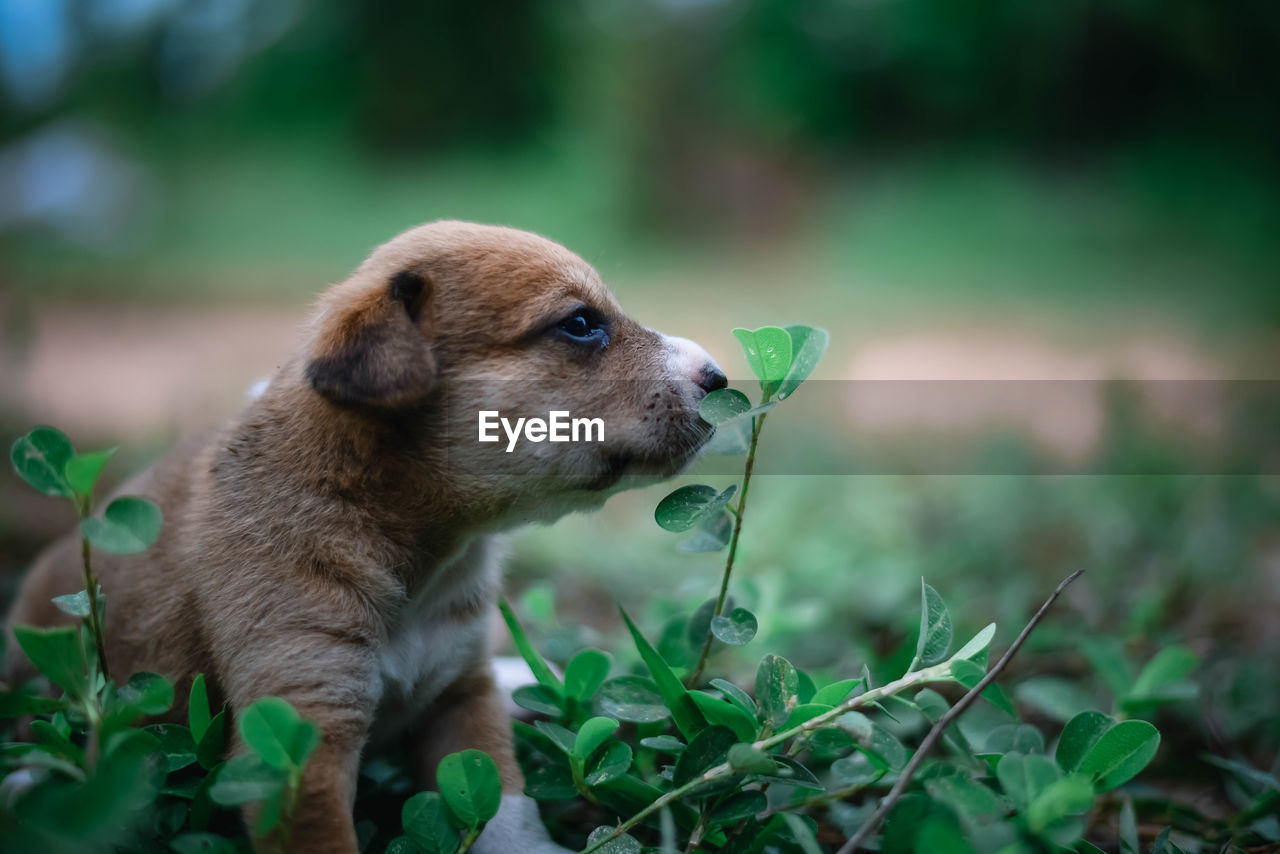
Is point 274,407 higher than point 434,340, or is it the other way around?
point 434,340

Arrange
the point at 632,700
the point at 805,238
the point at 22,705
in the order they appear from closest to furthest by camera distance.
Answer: the point at 22,705
the point at 632,700
the point at 805,238

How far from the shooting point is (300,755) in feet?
4.41

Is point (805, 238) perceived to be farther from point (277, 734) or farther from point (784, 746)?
point (277, 734)

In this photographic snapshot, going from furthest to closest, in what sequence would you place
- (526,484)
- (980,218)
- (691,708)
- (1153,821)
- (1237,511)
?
1. (980,218)
2. (1237,511)
3. (1153,821)
4. (526,484)
5. (691,708)

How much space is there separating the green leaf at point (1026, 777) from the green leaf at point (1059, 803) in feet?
0.10

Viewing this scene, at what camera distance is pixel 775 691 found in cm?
158

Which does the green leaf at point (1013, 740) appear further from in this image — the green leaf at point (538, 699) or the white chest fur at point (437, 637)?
the white chest fur at point (437, 637)

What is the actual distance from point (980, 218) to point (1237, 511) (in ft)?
22.9

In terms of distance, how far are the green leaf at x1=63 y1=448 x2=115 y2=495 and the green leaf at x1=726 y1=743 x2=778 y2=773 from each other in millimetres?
1048

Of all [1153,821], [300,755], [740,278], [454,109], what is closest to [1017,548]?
[1153,821]

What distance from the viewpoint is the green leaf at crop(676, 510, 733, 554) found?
1.81m

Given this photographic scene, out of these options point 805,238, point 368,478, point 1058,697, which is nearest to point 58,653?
point 368,478

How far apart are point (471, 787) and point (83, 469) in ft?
2.57

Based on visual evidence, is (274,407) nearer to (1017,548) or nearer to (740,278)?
(1017,548)
